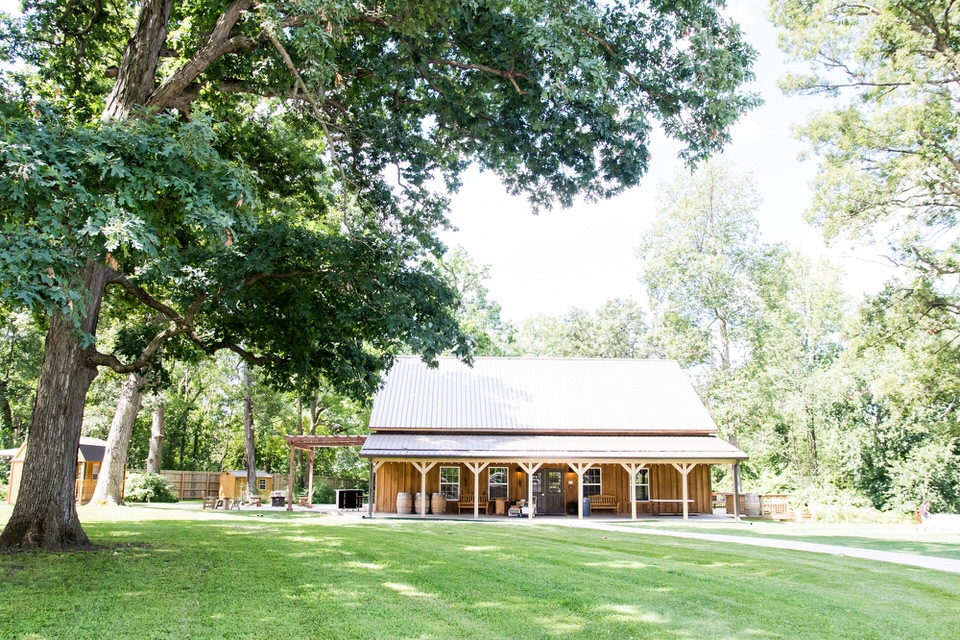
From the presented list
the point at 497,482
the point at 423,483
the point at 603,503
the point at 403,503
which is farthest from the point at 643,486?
the point at 403,503

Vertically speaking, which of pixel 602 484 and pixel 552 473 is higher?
pixel 552 473

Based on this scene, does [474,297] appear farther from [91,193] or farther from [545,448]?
[91,193]

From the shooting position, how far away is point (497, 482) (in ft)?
77.4

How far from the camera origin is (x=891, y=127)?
17.5 metres

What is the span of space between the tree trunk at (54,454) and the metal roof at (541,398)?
1422cm

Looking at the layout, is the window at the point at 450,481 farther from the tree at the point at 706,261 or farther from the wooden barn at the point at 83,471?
the tree at the point at 706,261

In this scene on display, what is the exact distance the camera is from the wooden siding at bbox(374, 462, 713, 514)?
23.1 m

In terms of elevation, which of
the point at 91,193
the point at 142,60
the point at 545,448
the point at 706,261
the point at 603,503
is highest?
the point at 706,261

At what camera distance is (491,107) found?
10453mm

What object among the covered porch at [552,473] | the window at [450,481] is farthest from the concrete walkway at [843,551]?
the window at [450,481]

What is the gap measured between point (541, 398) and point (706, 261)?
13.8 meters

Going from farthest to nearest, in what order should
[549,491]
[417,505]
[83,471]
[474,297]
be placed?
[474,297], [549,491], [83,471], [417,505]

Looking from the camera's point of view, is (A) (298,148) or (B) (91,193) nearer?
(B) (91,193)

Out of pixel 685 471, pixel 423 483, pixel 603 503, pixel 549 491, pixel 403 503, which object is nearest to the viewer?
pixel 423 483
